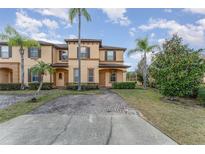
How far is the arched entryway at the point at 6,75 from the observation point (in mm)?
22422

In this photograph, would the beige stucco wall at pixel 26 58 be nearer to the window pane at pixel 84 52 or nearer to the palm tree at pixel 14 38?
the palm tree at pixel 14 38

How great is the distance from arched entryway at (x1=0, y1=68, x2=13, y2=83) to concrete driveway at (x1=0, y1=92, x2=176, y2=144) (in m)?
16.5

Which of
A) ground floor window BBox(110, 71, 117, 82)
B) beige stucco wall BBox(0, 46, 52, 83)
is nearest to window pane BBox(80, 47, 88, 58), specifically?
beige stucco wall BBox(0, 46, 52, 83)

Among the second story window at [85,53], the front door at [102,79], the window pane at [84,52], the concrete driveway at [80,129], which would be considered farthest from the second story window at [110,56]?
the concrete driveway at [80,129]

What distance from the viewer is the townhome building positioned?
21.5 m

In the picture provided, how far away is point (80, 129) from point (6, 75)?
20.3 metres

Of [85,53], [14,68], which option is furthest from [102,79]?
[14,68]

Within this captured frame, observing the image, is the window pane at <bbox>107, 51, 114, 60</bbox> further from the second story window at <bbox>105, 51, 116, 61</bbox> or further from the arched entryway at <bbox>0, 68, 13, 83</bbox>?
the arched entryway at <bbox>0, 68, 13, 83</bbox>

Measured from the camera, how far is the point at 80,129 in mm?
6207

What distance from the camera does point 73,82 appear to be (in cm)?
2189

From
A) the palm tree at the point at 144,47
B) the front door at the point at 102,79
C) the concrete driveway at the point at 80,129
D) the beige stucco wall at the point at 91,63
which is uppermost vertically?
the palm tree at the point at 144,47

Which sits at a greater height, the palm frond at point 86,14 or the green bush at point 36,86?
the palm frond at point 86,14

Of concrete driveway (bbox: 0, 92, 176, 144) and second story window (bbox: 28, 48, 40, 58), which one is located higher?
second story window (bbox: 28, 48, 40, 58)
